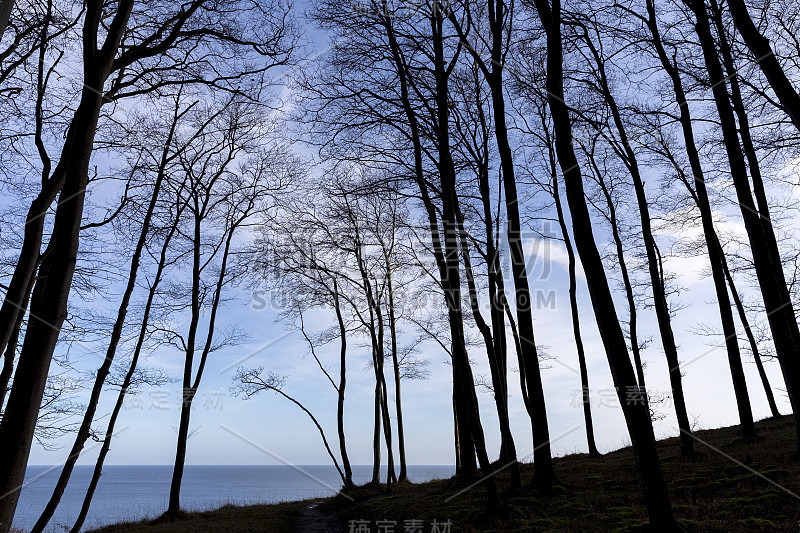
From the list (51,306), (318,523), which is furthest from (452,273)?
(318,523)

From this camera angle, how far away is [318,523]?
1216 cm

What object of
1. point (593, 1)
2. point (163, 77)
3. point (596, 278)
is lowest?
point (596, 278)

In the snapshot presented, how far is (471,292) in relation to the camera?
9266mm

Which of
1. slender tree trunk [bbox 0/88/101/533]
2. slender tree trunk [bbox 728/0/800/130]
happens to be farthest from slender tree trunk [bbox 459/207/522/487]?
slender tree trunk [bbox 0/88/101/533]

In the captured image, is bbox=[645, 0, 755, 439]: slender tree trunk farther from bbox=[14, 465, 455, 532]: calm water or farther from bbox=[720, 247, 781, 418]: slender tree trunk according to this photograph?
bbox=[14, 465, 455, 532]: calm water

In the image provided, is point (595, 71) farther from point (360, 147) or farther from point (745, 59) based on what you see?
point (360, 147)

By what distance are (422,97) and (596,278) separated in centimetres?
627

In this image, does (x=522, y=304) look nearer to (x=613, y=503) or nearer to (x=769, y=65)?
(x=613, y=503)

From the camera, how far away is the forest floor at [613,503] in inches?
231

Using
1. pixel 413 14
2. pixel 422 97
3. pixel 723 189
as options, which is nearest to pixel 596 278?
pixel 422 97

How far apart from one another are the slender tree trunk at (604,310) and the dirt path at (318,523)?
7.27m

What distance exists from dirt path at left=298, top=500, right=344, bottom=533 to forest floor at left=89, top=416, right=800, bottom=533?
0.04m

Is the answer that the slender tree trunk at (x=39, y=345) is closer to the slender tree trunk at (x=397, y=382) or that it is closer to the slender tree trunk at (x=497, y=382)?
the slender tree trunk at (x=497, y=382)

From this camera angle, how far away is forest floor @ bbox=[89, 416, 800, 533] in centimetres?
588
